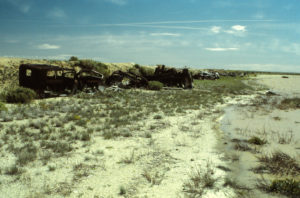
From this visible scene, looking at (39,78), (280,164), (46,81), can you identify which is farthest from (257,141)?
(39,78)

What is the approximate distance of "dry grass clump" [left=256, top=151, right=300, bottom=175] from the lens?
5.34 meters

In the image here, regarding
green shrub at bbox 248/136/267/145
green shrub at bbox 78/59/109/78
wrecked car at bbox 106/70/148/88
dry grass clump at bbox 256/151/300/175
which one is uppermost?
green shrub at bbox 78/59/109/78

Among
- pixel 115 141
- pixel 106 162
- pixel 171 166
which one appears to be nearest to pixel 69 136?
pixel 115 141

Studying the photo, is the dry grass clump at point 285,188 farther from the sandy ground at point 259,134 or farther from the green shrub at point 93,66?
the green shrub at point 93,66

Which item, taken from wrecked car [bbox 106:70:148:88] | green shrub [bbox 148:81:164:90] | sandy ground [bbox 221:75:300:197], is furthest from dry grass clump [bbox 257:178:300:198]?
green shrub [bbox 148:81:164:90]

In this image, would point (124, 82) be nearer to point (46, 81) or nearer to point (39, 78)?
point (46, 81)

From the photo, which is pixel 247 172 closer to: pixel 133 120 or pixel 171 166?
pixel 171 166

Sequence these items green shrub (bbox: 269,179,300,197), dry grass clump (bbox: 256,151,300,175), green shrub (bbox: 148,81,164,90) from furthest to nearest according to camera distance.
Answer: green shrub (bbox: 148,81,164,90) < dry grass clump (bbox: 256,151,300,175) < green shrub (bbox: 269,179,300,197)

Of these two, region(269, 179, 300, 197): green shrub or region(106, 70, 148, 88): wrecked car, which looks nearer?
region(269, 179, 300, 197): green shrub

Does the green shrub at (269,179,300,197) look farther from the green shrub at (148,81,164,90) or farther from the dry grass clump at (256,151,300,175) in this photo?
the green shrub at (148,81,164,90)

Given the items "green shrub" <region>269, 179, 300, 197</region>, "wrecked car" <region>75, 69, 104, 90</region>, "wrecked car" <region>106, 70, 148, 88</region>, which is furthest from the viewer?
"wrecked car" <region>106, 70, 148, 88</region>

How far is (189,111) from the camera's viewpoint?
1355 centimetres

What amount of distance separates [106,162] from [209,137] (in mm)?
4093

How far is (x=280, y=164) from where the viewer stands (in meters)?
5.64
